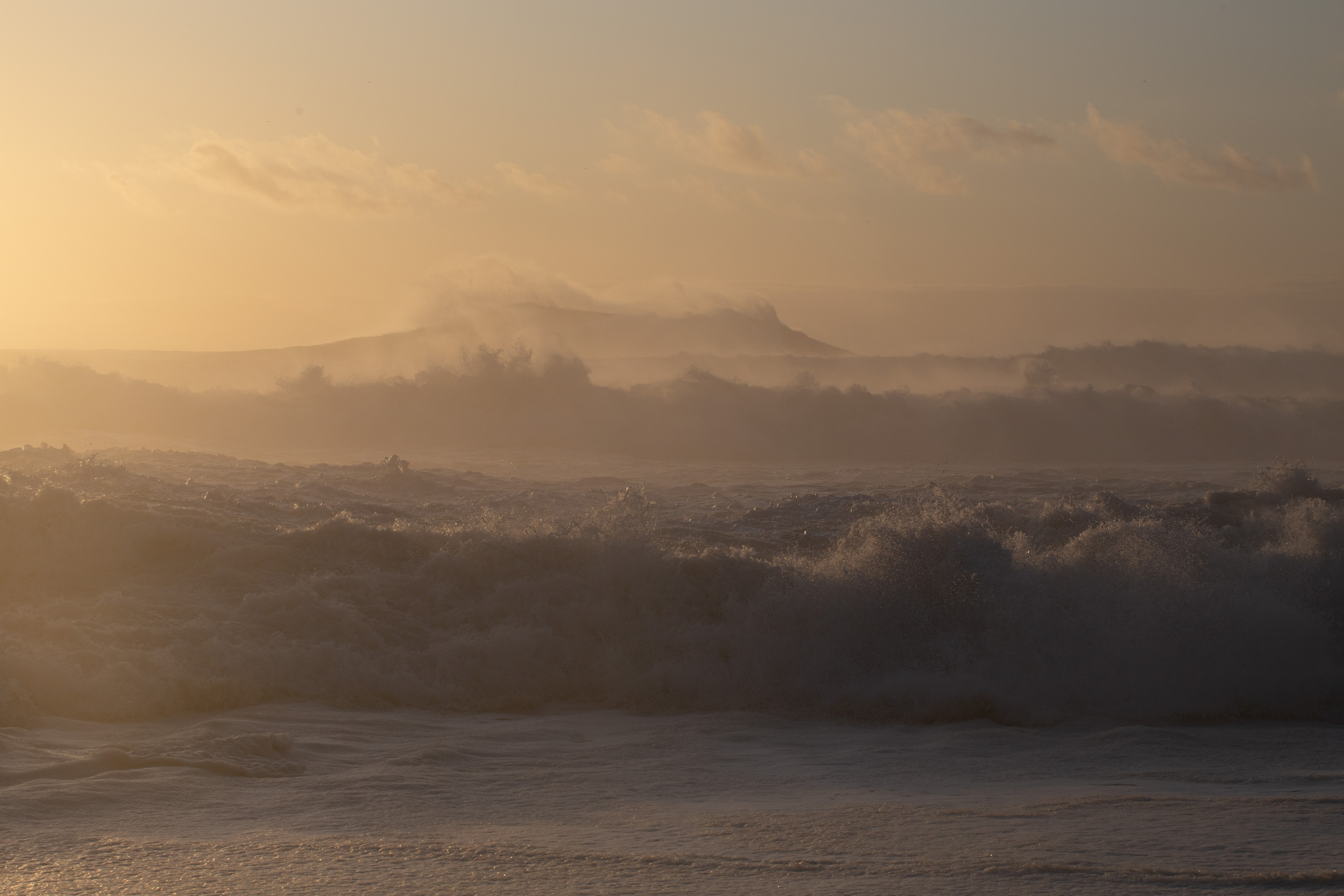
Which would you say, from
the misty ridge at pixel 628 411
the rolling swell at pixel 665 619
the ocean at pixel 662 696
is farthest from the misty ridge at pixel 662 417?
the rolling swell at pixel 665 619

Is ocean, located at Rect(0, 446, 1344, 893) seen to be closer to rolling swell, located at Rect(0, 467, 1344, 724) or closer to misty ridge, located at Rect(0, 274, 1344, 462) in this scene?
rolling swell, located at Rect(0, 467, 1344, 724)

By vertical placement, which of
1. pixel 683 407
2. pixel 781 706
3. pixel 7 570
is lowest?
pixel 781 706

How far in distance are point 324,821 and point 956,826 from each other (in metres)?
2.88

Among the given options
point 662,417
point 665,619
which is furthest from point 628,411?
point 665,619

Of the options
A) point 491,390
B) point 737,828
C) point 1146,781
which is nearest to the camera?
point 737,828

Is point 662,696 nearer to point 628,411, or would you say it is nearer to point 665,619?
point 665,619

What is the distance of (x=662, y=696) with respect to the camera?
848 cm

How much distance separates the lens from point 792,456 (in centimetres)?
2903

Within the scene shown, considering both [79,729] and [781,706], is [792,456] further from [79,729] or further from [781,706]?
[79,729]

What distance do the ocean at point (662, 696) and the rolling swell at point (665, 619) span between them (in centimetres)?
3

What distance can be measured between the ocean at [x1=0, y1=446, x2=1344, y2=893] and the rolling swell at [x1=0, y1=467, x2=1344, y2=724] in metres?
0.03

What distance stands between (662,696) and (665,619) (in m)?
1.19

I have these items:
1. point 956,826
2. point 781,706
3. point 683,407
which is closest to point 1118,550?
point 781,706

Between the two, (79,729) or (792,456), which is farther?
(792,456)
